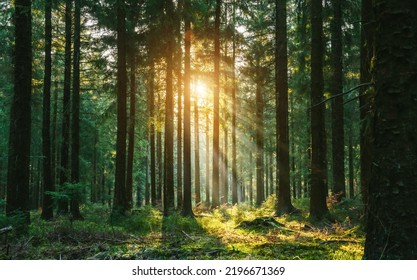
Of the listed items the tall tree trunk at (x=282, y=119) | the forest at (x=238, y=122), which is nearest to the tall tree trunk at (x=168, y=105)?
the forest at (x=238, y=122)

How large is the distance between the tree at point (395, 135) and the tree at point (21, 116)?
28.8 ft

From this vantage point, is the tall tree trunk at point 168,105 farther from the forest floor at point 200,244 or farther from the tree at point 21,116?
the tree at point 21,116

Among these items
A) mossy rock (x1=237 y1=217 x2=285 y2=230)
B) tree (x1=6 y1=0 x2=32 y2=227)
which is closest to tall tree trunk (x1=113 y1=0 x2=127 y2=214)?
tree (x1=6 y1=0 x2=32 y2=227)

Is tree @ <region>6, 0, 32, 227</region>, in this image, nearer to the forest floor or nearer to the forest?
the forest

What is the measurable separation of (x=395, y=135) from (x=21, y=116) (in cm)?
919

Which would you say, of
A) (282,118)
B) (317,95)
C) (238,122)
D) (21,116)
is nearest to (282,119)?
(282,118)

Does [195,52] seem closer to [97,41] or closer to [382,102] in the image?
[97,41]

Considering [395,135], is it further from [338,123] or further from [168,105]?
[338,123]

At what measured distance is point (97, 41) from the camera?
62.3 feet

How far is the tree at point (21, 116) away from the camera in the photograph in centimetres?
958

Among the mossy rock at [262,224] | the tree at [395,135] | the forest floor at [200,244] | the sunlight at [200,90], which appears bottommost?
the mossy rock at [262,224]

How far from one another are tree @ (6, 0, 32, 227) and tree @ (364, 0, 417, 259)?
8.78m

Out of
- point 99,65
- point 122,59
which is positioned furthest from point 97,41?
point 122,59

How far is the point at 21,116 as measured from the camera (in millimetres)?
9727
